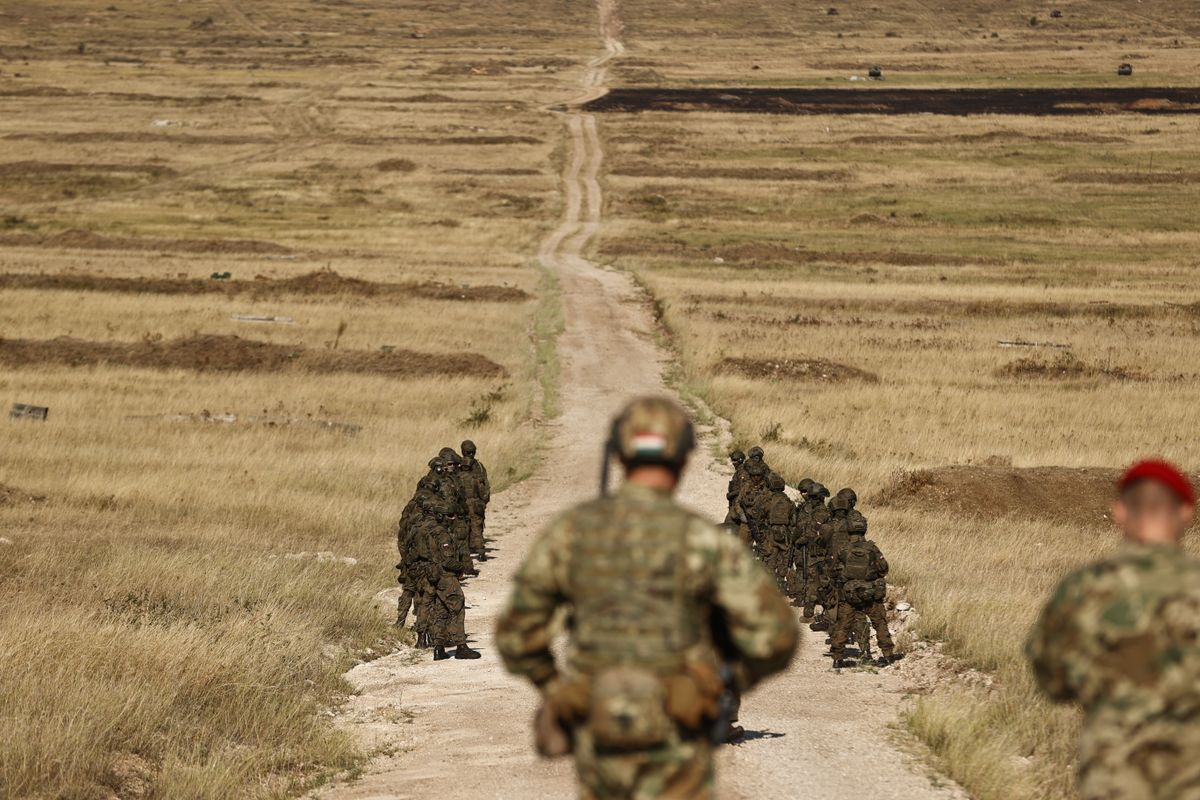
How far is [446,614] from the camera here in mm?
14430

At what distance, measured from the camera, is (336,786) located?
387 inches

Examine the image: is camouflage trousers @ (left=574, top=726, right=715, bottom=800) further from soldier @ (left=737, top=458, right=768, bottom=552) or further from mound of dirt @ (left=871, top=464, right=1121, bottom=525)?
mound of dirt @ (left=871, top=464, right=1121, bottom=525)

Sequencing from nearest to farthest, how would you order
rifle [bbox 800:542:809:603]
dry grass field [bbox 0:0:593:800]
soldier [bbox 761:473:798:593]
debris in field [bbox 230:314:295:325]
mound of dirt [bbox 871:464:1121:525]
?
dry grass field [bbox 0:0:593:800] → rifle [bbox 800:542:809:603] → soldier [bbox 761:473:798:593] → mound of dirt [bbox 871:464:1121:525] → debris in field [bbox 230:314:295:325]

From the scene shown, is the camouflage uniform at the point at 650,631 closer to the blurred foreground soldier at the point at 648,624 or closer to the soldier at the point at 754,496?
the blurred foreground soldier at the point at 648,624

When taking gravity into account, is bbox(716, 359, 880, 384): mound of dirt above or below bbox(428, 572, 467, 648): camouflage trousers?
above

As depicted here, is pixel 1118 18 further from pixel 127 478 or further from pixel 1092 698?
pixel 1092 698

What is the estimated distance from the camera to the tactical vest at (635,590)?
516cm

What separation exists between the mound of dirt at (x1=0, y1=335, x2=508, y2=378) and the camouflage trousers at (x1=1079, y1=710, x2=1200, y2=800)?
30408mm

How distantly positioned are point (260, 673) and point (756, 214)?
221 ft

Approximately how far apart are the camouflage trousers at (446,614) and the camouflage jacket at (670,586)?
9.02 metres

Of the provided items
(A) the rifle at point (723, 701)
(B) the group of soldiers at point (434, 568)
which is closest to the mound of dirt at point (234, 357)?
(B) the group of soldiers at point (434, 568)

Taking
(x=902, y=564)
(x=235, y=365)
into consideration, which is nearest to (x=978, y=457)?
(x=902, y=564)

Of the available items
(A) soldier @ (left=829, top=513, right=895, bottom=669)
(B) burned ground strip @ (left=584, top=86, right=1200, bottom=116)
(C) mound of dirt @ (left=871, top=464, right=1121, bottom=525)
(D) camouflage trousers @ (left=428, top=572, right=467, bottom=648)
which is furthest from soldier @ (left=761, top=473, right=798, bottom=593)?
(B) burned ground strip @ (left=584, top=86, right=1200, bottom=116)

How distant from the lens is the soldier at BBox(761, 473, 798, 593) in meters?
17.0
